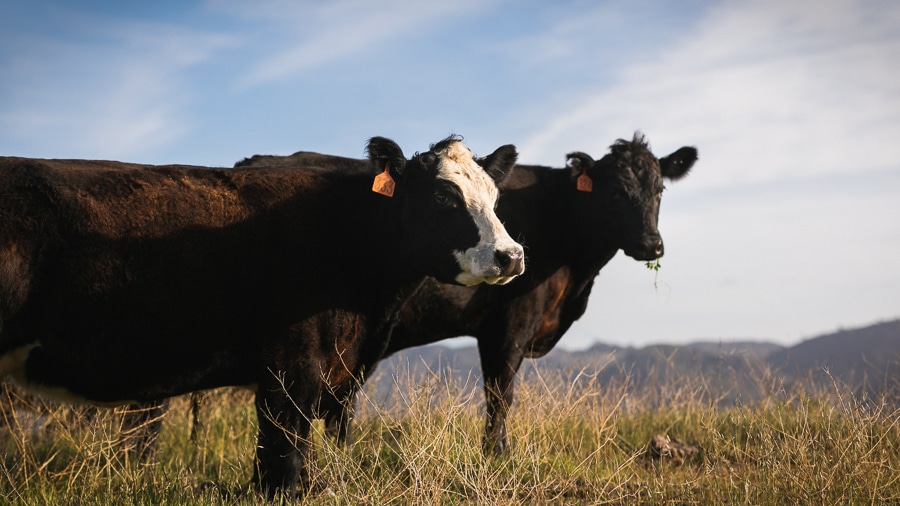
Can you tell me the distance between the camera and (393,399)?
8.94 m

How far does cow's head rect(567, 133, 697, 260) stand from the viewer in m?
9.35

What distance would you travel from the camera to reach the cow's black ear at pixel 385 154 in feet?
21.9

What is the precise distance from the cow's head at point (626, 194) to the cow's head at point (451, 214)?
2843mm

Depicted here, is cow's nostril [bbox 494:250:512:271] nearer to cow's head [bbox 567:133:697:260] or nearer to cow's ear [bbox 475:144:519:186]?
cow's ear [bbox 475:144:519:186]

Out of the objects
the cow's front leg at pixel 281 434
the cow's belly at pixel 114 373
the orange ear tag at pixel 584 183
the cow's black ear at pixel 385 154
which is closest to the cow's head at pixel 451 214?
the cow's black ear at pixel 385 154

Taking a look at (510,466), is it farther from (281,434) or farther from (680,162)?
(680,162)

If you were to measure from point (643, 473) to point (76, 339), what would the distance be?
4917 millimetres

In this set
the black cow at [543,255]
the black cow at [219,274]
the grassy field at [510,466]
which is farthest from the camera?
the black cow at [543,255]

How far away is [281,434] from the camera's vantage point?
5895mm

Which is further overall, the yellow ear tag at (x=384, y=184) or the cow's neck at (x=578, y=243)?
the cow's neck at (x=578, y=243)

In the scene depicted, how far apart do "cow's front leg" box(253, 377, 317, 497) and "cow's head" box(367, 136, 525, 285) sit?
1.36m

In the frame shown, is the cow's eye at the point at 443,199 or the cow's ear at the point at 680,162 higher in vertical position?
the cow's ear at the point at 680,162

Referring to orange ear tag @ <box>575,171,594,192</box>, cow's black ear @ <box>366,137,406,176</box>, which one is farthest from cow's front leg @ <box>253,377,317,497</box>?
orange ear tag @ <box>575,171,594,192</box>

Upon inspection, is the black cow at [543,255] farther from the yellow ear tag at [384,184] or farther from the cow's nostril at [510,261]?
the cow's nostril at [510,261]
